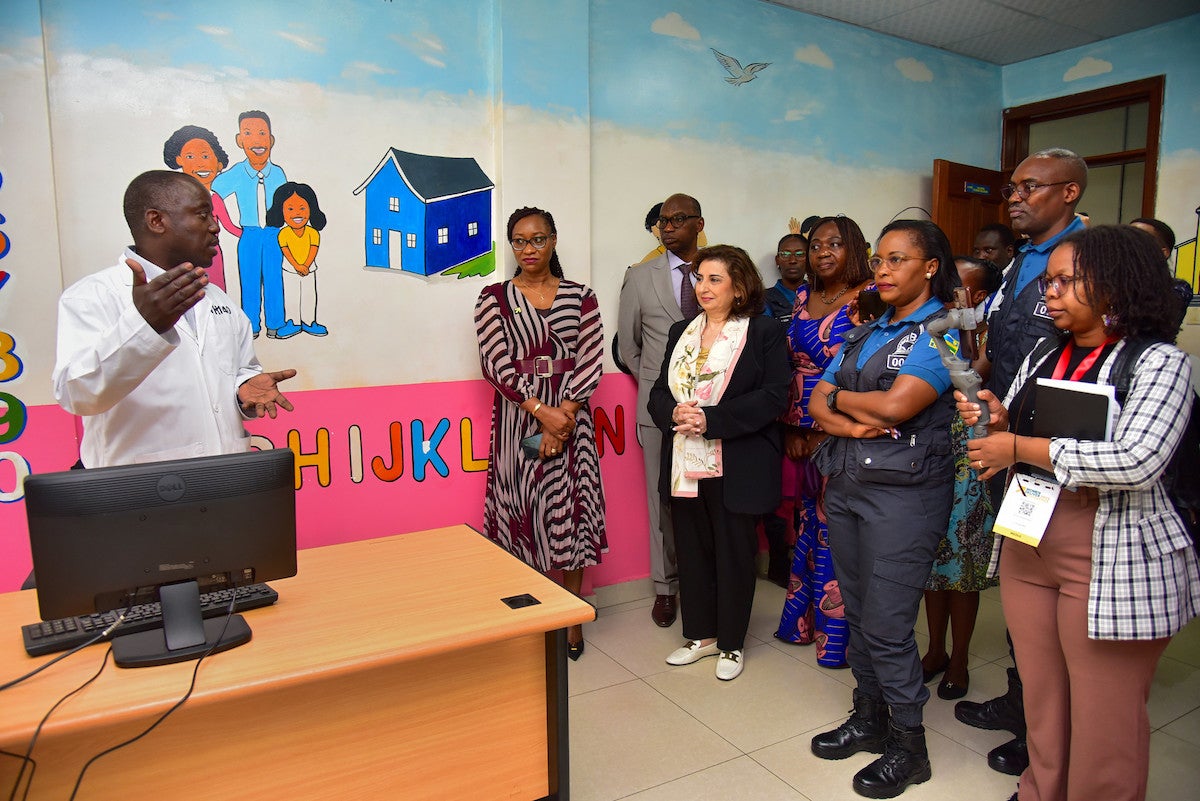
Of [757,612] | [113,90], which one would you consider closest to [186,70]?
[113,90]

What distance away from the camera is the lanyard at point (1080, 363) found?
196cm

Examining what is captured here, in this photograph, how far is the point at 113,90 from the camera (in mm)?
2881

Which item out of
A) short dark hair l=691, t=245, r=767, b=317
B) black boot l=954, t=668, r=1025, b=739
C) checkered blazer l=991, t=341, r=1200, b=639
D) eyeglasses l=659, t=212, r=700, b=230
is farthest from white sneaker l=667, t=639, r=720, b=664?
eyeglasses l=659, t=212, r=700, b=230

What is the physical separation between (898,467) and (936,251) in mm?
663

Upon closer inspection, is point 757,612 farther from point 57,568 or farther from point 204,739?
point 57,568

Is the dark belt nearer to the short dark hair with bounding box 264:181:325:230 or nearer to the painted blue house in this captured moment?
the painted blue house

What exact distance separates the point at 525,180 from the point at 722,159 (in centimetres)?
126

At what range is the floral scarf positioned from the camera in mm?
3125

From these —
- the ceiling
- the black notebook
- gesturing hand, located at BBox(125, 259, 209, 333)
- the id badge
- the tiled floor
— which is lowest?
the tiled floor

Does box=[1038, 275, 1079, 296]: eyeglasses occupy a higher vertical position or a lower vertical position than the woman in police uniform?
higher

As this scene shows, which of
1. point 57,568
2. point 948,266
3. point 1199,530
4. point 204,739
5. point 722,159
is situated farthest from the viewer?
point 722,159

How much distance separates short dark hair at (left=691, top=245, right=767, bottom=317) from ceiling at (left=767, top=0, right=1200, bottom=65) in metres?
2.09

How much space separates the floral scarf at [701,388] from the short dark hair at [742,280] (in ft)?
0.18

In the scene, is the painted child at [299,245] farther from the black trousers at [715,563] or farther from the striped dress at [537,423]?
the black trousers at [715,563]
